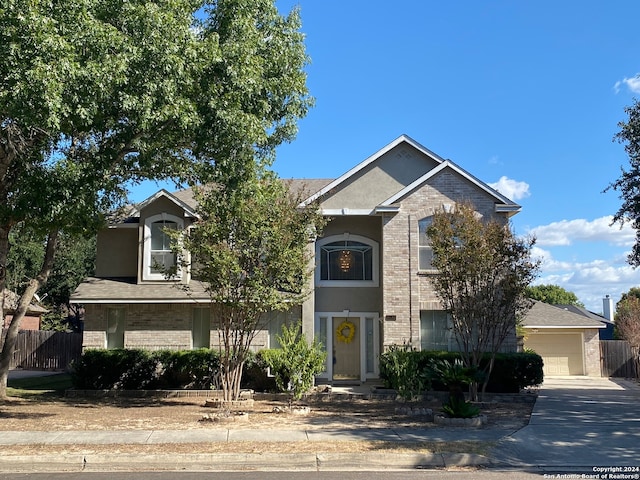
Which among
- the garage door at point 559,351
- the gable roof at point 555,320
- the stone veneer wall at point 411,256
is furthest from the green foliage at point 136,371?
the garage door at point 559,351

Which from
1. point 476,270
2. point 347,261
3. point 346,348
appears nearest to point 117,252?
point 347,261

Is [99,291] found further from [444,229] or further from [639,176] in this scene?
[639,176]

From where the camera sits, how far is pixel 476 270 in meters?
15.4

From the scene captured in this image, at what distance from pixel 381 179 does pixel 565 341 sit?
14.5 metres

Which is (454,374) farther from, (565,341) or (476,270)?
(565,341)

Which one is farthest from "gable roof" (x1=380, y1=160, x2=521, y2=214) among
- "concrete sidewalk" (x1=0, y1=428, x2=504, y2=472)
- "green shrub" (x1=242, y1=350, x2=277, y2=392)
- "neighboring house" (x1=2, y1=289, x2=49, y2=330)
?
"neighboring house" (x1=2, y1=289, x2=49, y2=330)

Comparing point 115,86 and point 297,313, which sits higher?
point 115,86

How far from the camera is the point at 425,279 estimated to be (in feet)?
66.3

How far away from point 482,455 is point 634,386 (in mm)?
17223

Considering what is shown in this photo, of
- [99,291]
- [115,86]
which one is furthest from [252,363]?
[115,86]

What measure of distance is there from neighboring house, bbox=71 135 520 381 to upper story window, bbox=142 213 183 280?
34mm

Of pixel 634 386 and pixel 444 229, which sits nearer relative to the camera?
pixel 444 229

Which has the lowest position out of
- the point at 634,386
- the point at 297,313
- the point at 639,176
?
the point at 634,386

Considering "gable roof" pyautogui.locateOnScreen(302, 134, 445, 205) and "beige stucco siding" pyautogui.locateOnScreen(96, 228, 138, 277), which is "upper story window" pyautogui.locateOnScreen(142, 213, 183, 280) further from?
"gable roof" pyautogui.locateOnScreen(302, 134, 445, 205)
